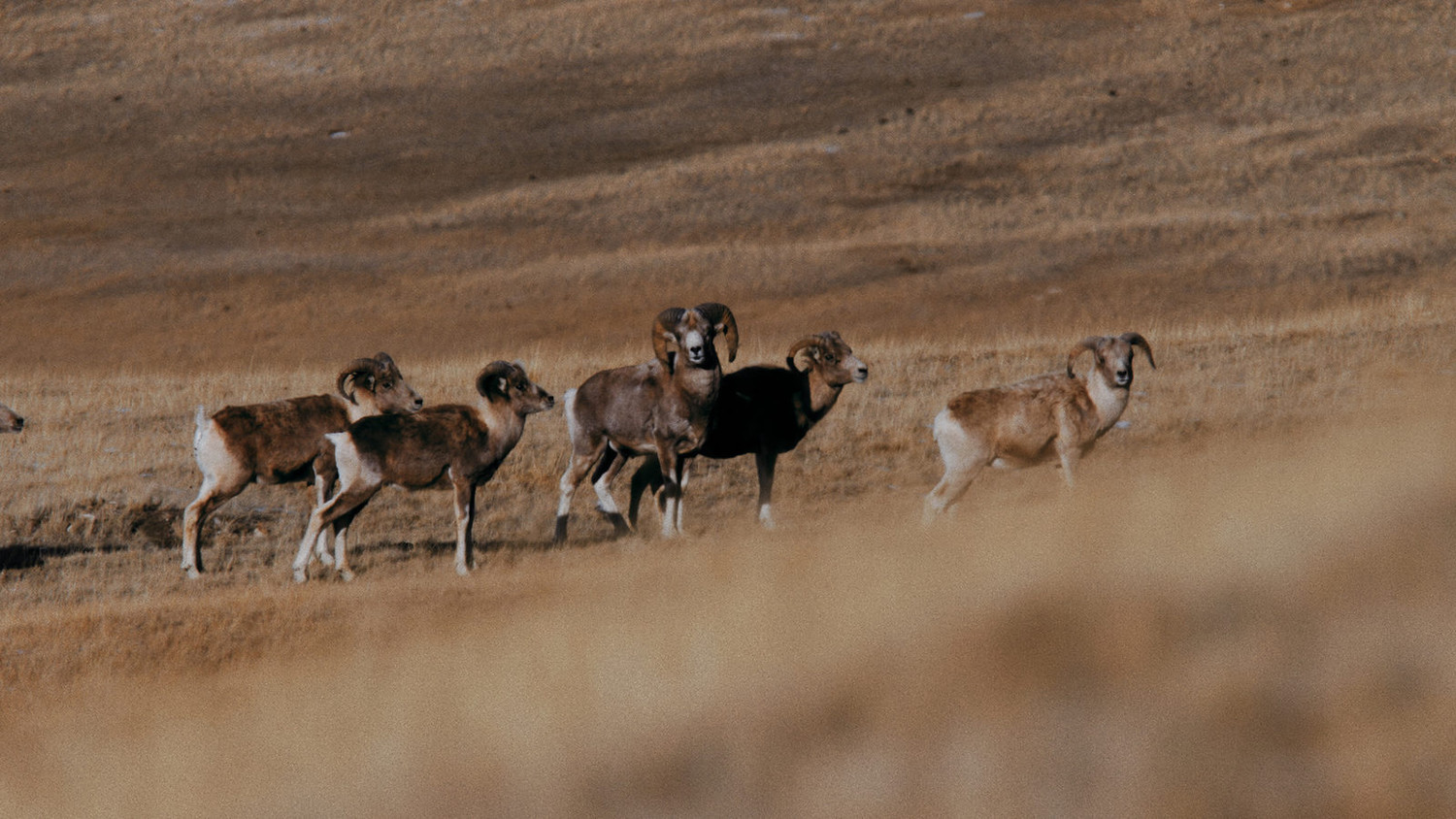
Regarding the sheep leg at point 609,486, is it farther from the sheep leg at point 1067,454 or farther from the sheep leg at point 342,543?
the sheep leg at point 1067,454

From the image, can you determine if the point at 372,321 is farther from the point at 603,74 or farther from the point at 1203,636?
the point at 1203,636

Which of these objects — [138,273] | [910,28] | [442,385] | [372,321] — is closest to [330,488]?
[442,385]

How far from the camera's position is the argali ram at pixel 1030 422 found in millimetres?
14188

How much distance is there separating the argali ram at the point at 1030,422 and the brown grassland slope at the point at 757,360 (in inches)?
30.2

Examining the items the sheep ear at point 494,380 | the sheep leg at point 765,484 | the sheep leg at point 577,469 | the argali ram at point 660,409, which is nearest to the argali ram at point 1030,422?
the sheep leg at point 765,484

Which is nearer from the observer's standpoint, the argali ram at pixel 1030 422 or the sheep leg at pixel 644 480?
the argali ram at pixel 1030 422

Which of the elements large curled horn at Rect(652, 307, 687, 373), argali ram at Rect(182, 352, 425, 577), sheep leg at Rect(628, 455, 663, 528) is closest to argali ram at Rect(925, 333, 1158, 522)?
large curled horn at Rect(652, 307, 687, 373)

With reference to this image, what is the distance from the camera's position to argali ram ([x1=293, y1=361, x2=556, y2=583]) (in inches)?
543

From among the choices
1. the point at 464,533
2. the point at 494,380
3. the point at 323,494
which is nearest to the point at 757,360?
the point at 494,380

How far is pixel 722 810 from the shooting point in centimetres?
221

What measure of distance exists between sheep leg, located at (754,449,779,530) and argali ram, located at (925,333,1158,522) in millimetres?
1656

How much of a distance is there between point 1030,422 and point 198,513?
7.76 metres

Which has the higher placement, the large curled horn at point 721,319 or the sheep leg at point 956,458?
the large curled horn at point 721,319

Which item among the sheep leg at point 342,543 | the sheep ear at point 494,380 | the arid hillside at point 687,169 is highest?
the arid hillside at point 687,169
